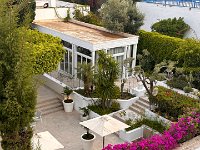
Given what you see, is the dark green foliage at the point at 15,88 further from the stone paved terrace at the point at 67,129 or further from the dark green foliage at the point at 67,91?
the dark green foliage at the point at 67,91

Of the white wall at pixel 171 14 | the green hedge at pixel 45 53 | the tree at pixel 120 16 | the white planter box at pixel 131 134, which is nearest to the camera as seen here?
the white planter box at pixel 131 134

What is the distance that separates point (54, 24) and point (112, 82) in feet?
40.5

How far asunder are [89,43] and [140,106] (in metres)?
5.76

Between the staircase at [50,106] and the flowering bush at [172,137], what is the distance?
995cm

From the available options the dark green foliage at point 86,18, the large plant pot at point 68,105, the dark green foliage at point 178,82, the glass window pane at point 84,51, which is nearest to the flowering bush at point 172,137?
the dark green foliage at point 178,82

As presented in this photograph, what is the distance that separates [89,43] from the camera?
73.9 ft

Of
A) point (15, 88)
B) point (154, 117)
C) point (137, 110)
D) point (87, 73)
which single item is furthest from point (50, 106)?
point (15, 88)

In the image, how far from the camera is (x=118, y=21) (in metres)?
26.4

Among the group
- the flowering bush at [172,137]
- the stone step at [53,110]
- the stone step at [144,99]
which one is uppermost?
the flowering bush at [172,137]

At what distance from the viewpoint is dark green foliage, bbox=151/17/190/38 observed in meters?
29.6

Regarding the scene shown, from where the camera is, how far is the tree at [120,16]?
1030 inches

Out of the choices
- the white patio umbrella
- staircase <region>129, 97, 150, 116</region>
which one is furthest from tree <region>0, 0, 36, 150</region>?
staircase <region>129, 97, 150, 116</region>

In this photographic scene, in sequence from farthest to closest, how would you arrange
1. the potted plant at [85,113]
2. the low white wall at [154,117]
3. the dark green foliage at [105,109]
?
Answer: the dark green foliage at [105,109] < the potted plant at [85,113] < the low white wall at [154,117]

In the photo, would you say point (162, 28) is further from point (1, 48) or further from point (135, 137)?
point (1, 48)
